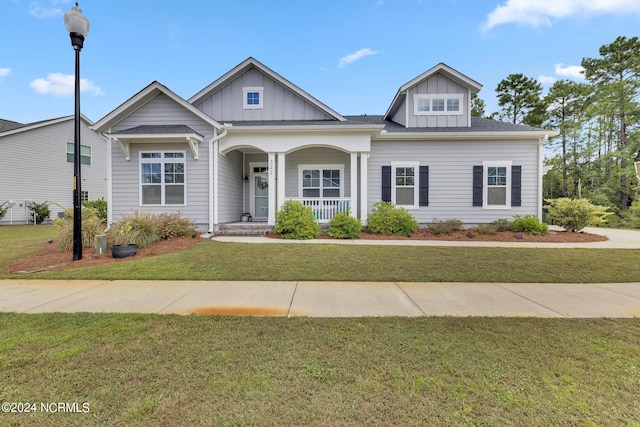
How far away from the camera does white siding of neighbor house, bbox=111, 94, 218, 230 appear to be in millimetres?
10391

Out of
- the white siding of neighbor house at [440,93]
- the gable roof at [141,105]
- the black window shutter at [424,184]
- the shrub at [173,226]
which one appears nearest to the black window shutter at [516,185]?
the white siding of neighbor house at [440,93]

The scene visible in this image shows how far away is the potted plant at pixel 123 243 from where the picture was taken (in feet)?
22.9

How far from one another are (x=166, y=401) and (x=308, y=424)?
3.32 feet

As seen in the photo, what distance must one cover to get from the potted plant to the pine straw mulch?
0.15 metres

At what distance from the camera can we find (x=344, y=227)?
9844 mm

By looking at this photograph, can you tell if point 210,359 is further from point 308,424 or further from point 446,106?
point 446,106

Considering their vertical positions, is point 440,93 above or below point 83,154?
above

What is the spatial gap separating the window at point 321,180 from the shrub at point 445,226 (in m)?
4.01

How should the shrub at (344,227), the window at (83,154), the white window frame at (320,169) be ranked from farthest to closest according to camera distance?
the window at (83,154), the white window frame at (320,169), the shrub at (344,227)

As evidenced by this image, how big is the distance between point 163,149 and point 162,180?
1.13 meters

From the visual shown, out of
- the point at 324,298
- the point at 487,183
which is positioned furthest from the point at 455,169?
the point at 324,298

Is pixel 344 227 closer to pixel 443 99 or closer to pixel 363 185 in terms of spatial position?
pixel 363 185

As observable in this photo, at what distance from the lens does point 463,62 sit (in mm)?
17156

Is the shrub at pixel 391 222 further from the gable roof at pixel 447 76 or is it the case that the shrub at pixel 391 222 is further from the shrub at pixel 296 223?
the gable roof at pixel 447 76
